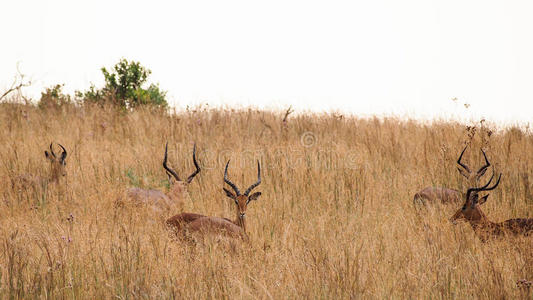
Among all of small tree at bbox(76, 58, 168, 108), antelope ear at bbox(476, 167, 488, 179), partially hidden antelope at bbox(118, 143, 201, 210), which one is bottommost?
partially hidden antelope at bbox(118, 143, 201, 210)

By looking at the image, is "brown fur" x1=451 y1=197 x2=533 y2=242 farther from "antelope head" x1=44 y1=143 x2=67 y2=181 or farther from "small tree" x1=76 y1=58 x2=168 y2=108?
"small tree" x1=76 y1=58 x2=168 y2=108

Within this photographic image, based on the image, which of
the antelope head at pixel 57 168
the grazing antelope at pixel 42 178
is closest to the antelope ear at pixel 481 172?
the grazing antelope at pixel 42 178

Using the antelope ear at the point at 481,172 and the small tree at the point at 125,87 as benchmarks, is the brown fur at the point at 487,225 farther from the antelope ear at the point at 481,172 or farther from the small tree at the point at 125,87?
the small tree at the point at 125,87

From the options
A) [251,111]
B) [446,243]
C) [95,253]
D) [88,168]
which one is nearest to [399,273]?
[446,243]

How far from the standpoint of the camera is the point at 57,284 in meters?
5.11

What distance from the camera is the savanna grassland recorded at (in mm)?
5082

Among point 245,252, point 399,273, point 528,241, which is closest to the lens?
point 399,273

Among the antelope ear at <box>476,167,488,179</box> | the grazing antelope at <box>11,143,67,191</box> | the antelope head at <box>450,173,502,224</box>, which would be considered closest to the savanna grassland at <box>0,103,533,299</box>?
the grazing antelope at <box>11,143,67,191</box>

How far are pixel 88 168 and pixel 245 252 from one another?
575 cm

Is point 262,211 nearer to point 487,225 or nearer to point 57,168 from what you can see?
point 487,225

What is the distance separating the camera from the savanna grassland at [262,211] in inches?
200

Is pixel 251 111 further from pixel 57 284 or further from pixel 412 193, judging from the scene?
pixel 57 284

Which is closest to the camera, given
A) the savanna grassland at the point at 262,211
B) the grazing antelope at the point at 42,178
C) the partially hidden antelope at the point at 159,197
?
the savanna grassland at the point at 262,211

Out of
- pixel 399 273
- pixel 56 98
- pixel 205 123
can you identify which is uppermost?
pixel 56 98
